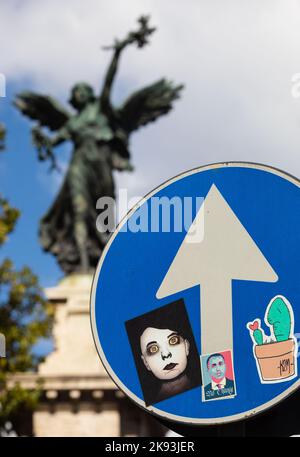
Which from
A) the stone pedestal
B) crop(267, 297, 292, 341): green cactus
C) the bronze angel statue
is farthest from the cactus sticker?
the bronze angel statue

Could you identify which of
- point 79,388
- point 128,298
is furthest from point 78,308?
→ point 128,298

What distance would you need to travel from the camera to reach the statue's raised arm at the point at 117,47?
20.0 m

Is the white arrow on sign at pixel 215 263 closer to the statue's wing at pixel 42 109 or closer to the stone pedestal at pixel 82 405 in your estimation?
the stone pedestal at pixel 82 405

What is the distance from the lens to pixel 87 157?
817 inches

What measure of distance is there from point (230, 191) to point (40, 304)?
18.4m

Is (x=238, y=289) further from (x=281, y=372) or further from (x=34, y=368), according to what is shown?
(x=34, y=368)

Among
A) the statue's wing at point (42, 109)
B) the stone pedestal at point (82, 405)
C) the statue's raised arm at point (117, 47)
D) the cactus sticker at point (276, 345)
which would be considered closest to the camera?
the cactus sticker at point (276, 345)

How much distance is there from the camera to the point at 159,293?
9.11 ft

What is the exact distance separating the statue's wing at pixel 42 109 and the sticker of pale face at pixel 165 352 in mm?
19479

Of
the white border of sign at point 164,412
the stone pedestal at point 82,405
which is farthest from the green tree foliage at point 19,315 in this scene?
the white border of sign at point 164,412
